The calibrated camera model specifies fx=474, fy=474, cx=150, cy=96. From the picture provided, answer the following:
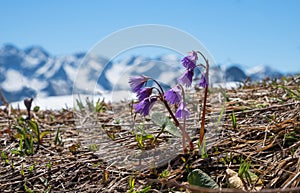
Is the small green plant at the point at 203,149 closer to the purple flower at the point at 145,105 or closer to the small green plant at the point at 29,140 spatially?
the purple flower at the point at 145,105

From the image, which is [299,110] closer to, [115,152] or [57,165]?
[115,152]

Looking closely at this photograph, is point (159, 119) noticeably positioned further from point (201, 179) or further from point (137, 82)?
point (201, 179)

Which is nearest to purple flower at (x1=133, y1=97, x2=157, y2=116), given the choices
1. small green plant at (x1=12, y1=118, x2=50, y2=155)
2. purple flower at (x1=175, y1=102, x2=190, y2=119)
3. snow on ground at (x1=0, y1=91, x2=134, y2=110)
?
purple flower at (x1=175, y1=102, x2=190, y2=119)

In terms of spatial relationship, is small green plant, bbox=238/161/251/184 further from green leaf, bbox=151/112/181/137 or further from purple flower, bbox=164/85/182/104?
green leaf, bbox=151/112/181/137

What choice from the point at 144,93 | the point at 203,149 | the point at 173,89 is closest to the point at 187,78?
the point at 173,89

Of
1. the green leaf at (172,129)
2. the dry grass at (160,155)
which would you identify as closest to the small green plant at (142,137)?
the dry grass at (160,155)

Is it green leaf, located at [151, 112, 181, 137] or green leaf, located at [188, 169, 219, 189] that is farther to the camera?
green leaf, located at [151, 112, 181, 137]
